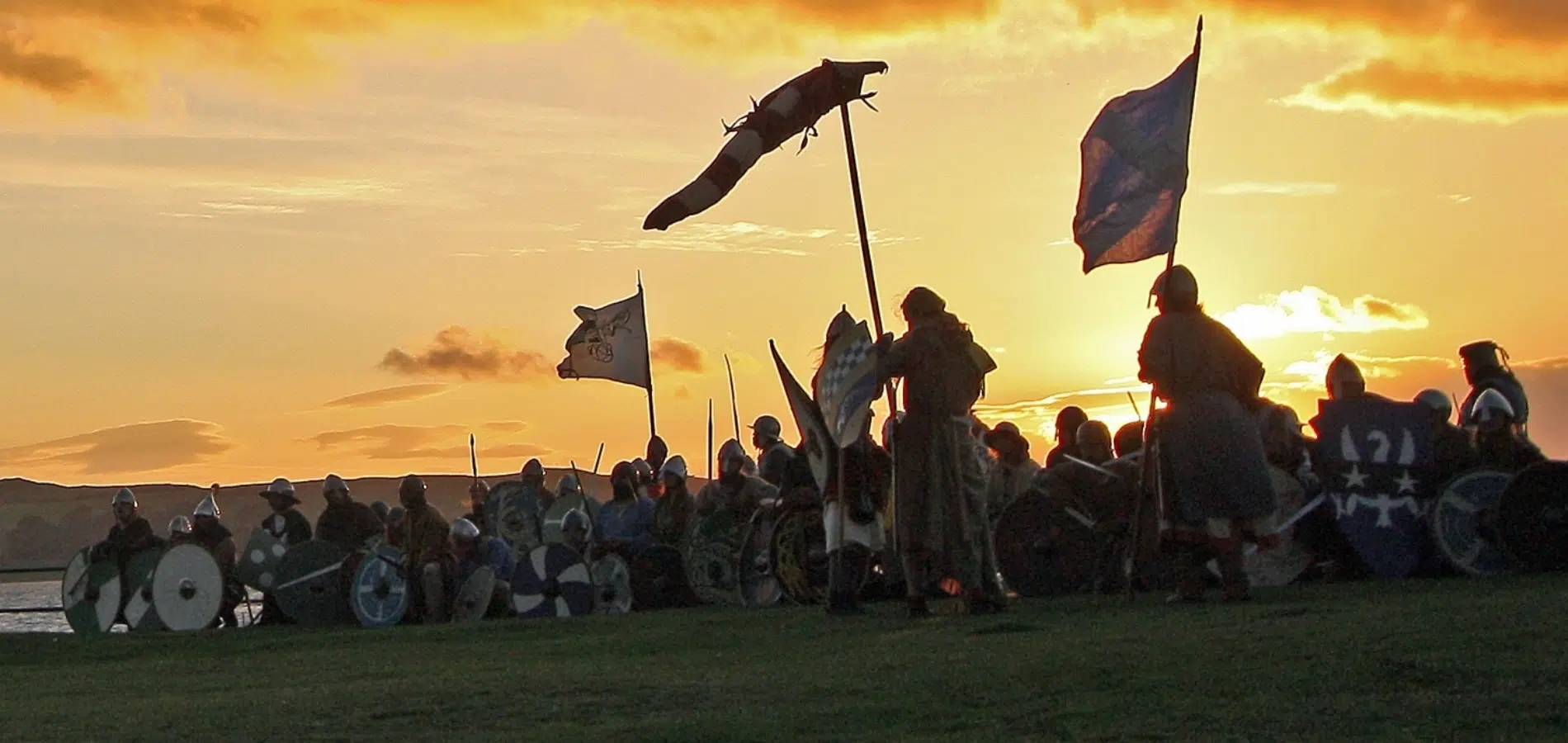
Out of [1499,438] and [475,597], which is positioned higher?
[1499,438]

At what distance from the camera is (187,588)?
77.6 ft

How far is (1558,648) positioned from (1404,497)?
20.3 feet

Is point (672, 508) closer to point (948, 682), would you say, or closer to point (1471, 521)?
point (1471, 521)

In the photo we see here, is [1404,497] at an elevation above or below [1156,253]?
below

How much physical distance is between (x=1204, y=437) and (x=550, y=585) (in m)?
9.39

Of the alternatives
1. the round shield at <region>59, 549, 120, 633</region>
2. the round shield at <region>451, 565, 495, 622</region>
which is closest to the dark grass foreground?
the round shield at <region>451, 565, 495, 622</region>

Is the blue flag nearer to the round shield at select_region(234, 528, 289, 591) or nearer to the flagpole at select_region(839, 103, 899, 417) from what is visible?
the flagpole at select_region(839, 103, 899, 417)

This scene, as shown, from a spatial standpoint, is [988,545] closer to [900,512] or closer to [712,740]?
[900,512]

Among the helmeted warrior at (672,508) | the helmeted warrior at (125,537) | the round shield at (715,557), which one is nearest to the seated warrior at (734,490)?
the round shield at (715,557)

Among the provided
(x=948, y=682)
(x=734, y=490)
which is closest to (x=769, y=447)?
(x=734, y=490)

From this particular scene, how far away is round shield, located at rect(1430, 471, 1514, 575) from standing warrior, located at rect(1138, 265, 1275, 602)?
2.04 metres

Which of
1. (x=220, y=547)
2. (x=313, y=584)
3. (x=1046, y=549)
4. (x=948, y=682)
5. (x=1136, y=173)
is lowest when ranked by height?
(x=948, y=682)

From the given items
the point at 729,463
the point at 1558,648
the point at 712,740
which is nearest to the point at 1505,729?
the point at 1558,648

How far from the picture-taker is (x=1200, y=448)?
12.7 metres
